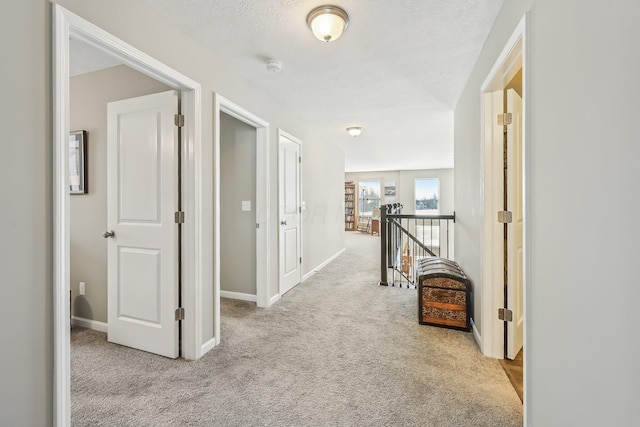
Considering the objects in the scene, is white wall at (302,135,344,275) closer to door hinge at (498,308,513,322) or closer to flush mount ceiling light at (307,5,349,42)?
flush mount ceiling light at (307,5,349,42)

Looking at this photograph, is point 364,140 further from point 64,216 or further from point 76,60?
point 64,216

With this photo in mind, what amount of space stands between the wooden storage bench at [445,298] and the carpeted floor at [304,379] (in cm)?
10

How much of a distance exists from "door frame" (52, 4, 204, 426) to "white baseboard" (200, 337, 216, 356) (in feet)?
0.79

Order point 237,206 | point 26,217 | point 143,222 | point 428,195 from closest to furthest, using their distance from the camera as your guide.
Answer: point 26,217, point 143,222, point 237,206, point 428,195

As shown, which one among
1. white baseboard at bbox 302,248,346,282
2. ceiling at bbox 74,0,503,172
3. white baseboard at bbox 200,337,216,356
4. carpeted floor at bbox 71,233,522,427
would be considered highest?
ceiling at bbox 74,0,503,172

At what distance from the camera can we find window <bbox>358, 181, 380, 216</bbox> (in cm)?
1139

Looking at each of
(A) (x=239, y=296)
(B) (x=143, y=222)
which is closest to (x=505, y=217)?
(B) (x=143, y=222)

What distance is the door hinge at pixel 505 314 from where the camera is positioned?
206cm

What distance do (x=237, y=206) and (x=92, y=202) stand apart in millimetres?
1400

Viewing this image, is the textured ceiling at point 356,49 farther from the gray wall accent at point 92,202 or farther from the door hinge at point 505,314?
the door hinge at point 505,314

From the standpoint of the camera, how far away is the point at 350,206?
11680 mm

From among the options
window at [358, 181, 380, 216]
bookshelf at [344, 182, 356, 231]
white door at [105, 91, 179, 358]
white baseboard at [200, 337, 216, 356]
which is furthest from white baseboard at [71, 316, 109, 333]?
window at [358, 181, 380, 216]

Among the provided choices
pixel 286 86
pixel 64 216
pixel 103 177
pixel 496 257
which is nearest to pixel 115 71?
pixel 103 177
